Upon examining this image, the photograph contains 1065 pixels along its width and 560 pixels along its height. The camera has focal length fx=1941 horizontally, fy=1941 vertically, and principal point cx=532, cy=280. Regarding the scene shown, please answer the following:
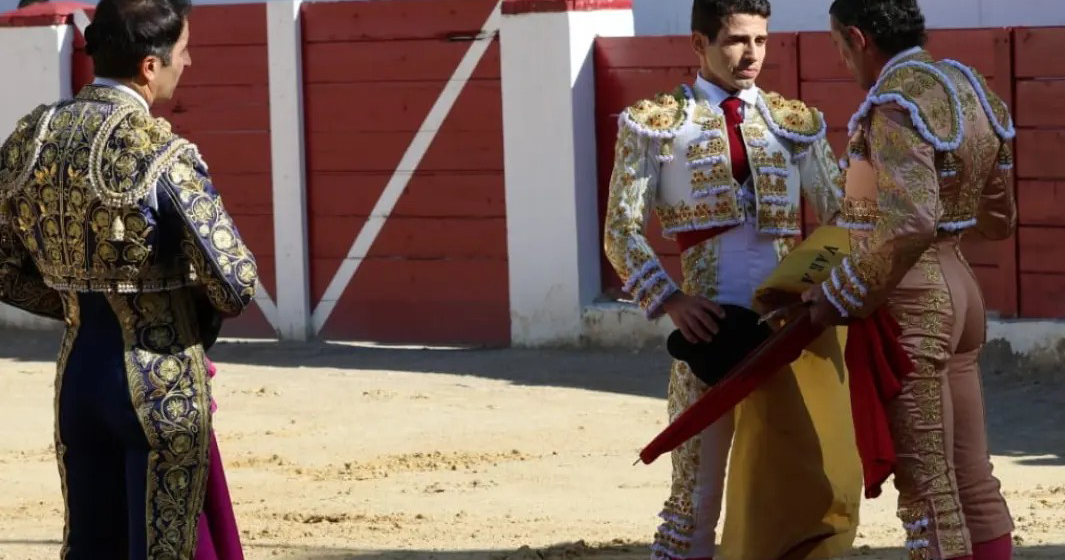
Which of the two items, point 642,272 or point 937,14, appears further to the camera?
point 937,14

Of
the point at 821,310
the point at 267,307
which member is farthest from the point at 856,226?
the point at 267,307

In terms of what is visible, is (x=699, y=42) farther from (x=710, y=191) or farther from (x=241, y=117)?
(x=241, y=117)

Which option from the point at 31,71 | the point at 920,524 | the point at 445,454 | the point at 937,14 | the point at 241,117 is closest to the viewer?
the point at 920,524

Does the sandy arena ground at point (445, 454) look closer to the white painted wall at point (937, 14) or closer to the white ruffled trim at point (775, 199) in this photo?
the white ruffled trim at point (775, 199)

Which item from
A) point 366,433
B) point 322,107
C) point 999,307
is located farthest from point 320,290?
point 999,307

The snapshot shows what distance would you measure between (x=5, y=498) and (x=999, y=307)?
3.95 metres

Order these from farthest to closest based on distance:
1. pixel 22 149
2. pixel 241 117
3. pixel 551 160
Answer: pixel 241 117 < pixel 551 160 < pixel 22 149

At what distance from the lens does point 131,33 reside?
132 inches

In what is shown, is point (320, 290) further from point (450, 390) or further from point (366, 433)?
point (366, 433)

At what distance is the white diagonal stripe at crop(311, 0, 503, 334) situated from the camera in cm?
894

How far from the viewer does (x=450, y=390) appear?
7934mm

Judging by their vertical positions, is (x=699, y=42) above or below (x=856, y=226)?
above

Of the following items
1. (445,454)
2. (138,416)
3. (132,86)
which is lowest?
(445,454)

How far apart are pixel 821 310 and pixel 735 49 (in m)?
0.64
